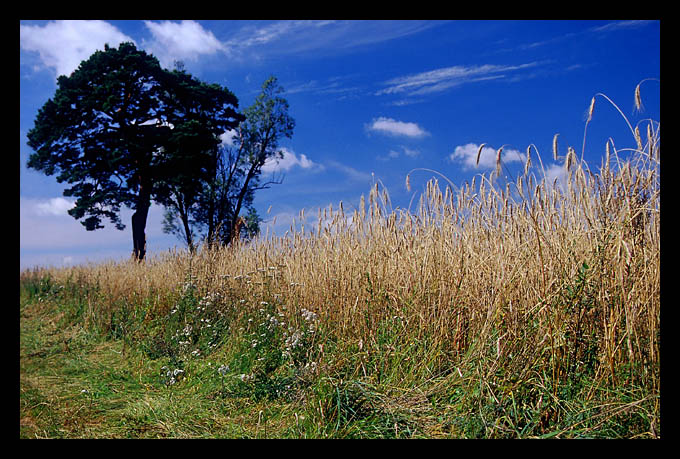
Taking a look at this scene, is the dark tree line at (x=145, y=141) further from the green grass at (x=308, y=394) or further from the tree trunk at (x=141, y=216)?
the green grass at (x=308, y=394)

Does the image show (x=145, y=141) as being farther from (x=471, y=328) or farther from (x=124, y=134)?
(x=471, y=328)

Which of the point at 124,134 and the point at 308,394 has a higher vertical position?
the point at 124,134

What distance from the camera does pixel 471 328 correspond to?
3033mm

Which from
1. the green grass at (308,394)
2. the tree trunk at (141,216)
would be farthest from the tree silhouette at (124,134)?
the green grass at (308,394)

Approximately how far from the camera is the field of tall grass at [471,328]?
248cm

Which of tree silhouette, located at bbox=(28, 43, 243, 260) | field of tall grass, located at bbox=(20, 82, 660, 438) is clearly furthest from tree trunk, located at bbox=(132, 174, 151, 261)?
field of tall grass, located at bbox=(20, 82, 660, 438)

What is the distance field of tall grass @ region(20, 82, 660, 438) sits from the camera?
8.15 ft

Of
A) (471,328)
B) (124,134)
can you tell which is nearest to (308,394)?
(471,328)

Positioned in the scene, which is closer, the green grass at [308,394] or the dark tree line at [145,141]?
the green grass at [308,394]

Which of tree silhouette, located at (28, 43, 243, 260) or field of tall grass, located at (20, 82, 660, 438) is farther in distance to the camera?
tree silhouette, located at (28, 43, 243, 260)

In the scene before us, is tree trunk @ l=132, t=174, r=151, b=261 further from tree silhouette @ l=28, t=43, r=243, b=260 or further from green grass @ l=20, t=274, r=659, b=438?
green grass @ l=20, t=274, r=659, b=438

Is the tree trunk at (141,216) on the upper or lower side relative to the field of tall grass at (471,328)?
upper
